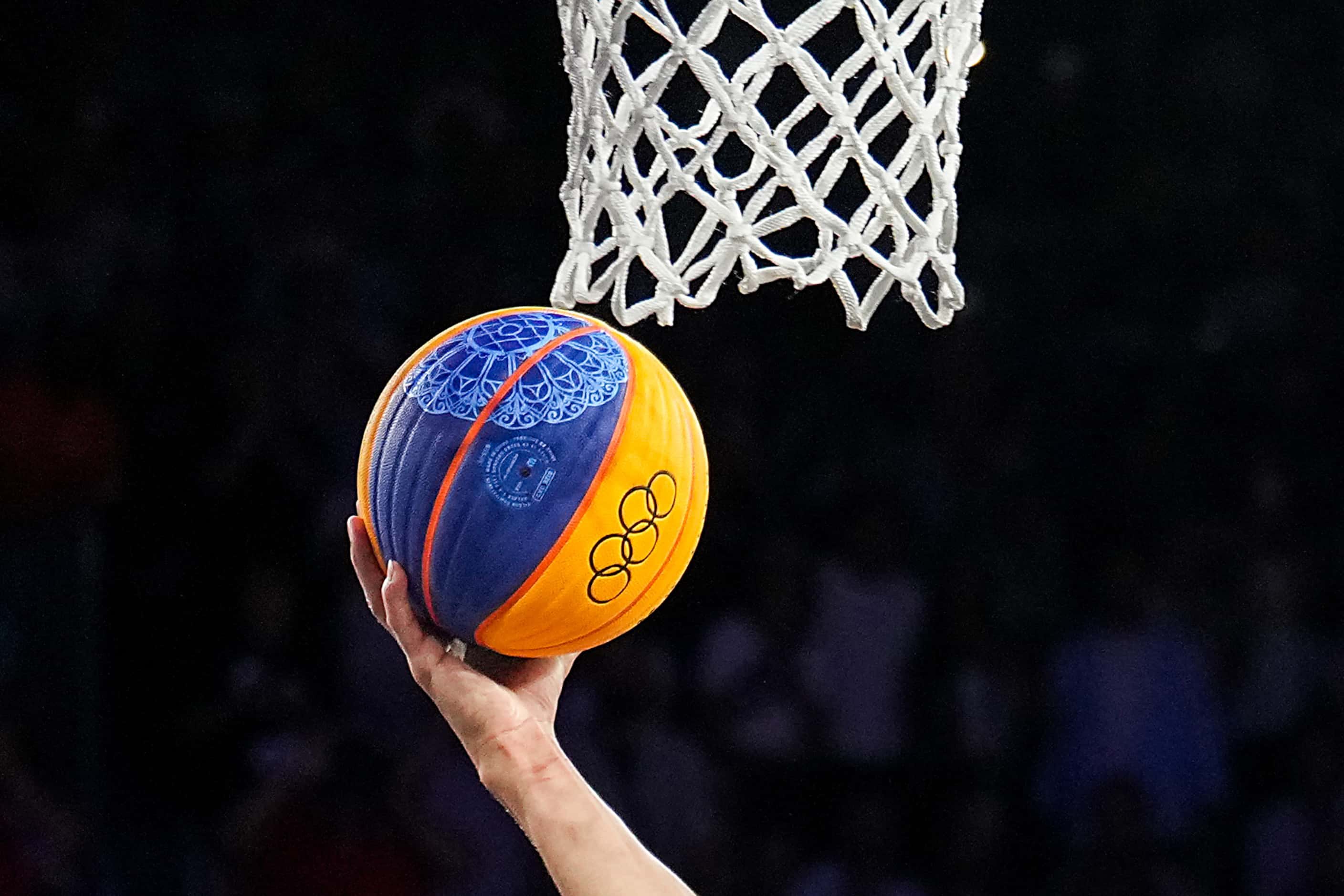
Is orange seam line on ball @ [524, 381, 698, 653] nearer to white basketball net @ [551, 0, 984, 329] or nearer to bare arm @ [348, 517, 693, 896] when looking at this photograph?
bare arm @ [348, 517, 693, 896]

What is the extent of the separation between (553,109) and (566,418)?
2734 mm

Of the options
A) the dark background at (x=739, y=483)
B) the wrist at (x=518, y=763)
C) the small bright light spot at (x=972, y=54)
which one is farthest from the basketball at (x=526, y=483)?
the dark background at (x=739, y=483)

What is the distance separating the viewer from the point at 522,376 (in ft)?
5.62

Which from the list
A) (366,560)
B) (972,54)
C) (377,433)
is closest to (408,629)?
(366,560)

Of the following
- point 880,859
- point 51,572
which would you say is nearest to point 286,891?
point 51,572

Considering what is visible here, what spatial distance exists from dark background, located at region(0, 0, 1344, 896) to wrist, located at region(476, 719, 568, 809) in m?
2.07

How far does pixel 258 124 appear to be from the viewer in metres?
4.11

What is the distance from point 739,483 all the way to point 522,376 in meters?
2.40

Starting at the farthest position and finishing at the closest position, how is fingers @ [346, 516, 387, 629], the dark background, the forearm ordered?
the dark background, fingers @ [346, 516, 387, 629], the forearm

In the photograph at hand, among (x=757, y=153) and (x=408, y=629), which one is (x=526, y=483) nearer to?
(x=408, y=629)

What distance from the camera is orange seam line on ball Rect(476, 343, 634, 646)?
Result: 1689 mm

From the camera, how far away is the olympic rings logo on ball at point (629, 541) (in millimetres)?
1720

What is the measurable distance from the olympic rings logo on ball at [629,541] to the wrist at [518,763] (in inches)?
7.1

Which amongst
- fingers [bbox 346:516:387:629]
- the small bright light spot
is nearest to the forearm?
fingers [bbox 346:516:387:629]
